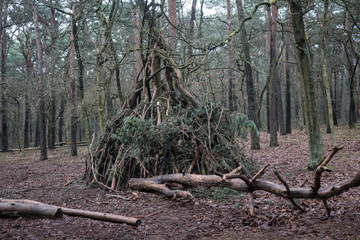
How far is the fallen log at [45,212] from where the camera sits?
13.4ft

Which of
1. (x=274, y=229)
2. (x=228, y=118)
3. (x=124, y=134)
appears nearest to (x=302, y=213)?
(x=274, y=229)

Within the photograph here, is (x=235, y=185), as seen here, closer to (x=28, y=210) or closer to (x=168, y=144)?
(x=168, y=144)

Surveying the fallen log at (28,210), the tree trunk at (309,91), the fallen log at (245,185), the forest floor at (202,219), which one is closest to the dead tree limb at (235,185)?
the fallen log at (245,185)

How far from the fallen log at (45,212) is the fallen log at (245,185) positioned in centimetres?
131

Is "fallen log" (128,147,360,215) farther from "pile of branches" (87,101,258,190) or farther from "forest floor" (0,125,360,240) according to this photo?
"pile of branches" (87,101,258,190)

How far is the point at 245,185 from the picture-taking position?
468 cm

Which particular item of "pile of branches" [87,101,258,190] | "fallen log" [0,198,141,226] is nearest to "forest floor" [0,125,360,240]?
"fallen log" [0,198,141,226]

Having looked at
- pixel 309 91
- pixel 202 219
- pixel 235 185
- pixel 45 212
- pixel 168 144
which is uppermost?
pixel 309 91

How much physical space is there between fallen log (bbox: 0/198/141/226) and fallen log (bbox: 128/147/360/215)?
1312 mm

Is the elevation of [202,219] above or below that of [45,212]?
below

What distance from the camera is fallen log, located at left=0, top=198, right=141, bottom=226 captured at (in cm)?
409

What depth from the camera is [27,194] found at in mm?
6863

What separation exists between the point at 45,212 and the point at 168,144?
3.04m

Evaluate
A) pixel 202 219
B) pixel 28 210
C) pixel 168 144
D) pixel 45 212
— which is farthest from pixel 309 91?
pixel 28 210
